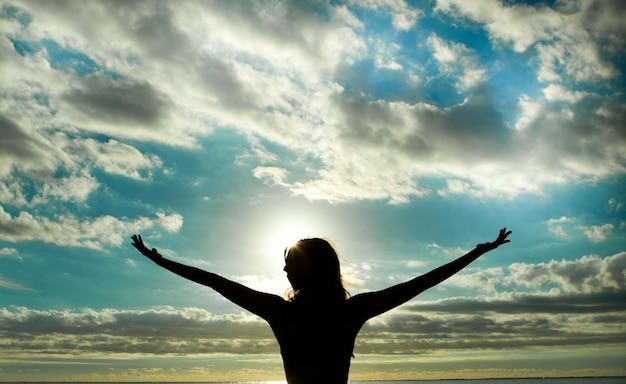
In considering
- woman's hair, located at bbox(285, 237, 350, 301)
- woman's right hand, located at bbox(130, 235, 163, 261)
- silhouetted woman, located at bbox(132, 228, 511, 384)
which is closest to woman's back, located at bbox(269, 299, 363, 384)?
silhouetted woman, located at bbox(132, 228, 511, 384)

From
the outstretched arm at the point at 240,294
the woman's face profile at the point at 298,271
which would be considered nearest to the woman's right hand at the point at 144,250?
the outstretched arm at the point at 240,294

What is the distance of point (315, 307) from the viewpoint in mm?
4137

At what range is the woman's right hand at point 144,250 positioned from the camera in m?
4.80

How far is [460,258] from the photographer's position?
4625 mm

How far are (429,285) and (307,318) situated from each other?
1.09 meters

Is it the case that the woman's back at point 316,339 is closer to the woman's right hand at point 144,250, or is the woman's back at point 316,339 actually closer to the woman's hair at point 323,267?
the woman's hair at point 323,267

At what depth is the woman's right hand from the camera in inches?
189

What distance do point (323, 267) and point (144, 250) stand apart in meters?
1.91

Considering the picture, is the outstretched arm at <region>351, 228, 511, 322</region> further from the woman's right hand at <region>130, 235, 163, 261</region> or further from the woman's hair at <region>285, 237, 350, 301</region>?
the woman's right hand at <region>130, 235, 163, 261</region>

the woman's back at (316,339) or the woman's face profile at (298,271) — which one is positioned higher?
the woman's face profile at (298,271)

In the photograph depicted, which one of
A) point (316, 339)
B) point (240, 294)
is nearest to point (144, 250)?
point (240, 294)

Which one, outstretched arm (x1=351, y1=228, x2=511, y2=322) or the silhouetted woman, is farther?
outstretched arm (x1=351, y1=228, x2=511, y2=322)

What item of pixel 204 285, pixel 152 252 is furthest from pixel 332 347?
pixel 152 252

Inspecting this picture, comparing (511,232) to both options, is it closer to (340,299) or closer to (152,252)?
(340,299)
